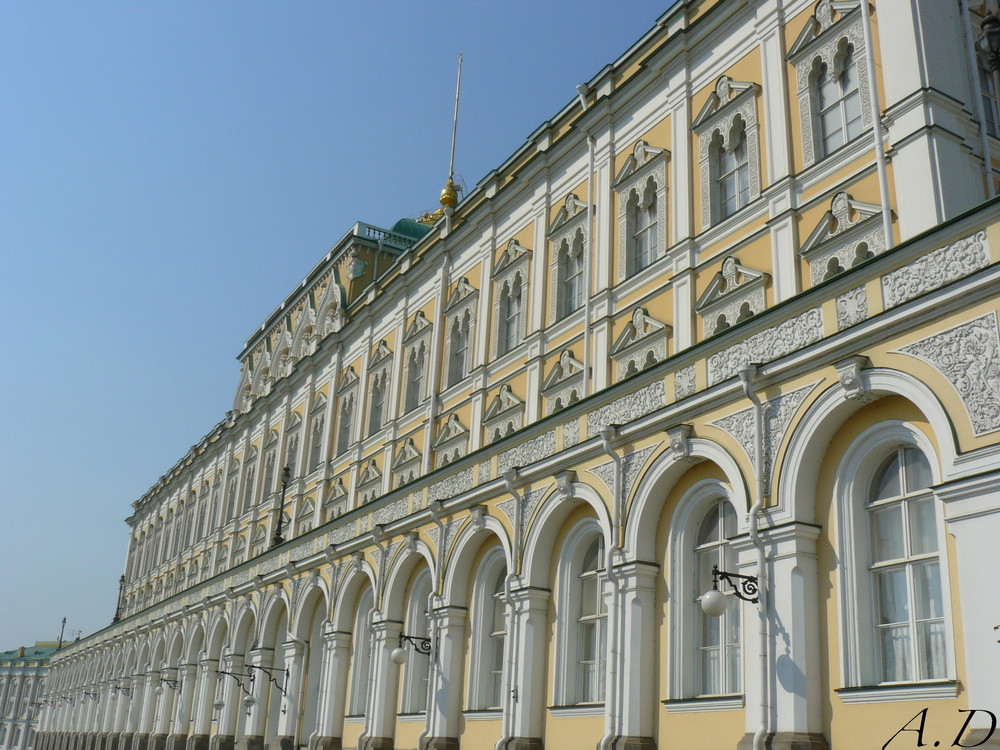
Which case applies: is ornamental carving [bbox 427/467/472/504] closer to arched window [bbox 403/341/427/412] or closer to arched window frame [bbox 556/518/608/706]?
arched window frame [bbox 556/518/608/706]

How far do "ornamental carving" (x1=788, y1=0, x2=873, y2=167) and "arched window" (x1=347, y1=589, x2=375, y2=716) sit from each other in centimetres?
1463

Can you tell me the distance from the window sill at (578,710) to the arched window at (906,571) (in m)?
5.55

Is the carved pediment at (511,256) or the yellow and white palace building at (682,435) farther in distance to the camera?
the carved pediment at (511,256)

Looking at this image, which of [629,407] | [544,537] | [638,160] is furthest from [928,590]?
[638,160]

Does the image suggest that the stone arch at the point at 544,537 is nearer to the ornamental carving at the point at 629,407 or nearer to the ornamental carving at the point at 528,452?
the ornamental carving at the point at 528,452

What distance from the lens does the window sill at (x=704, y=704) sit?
13898 mm

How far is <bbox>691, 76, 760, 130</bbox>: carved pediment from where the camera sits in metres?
21.6

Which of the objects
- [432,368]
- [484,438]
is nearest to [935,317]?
[484,438]

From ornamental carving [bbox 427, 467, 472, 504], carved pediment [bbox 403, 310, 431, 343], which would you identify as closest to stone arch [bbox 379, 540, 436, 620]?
ornamental carving [bbox 427, 467, 472, 504]

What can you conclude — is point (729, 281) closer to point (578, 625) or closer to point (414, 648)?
point (578, 625)

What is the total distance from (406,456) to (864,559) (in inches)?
815

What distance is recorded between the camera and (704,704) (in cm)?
1439

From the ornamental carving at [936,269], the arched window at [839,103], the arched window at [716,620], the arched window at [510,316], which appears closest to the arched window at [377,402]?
the arched window at [510,316]

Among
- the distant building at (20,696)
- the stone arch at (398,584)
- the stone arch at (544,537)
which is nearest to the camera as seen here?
the stone arch at (544,537)
